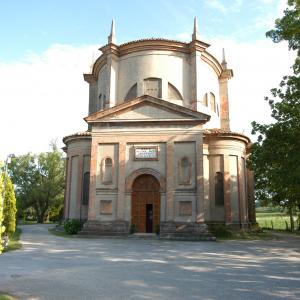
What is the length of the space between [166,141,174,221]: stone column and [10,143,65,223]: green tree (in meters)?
31.3

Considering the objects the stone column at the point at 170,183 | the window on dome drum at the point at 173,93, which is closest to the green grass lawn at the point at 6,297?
the stone column at the point at 170,183

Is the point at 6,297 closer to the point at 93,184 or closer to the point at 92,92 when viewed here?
the point at 93,184

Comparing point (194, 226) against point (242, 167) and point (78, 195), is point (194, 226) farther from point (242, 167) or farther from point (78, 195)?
point (78, 195)

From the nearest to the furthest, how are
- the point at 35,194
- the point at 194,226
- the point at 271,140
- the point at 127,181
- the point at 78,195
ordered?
the point at 271,140 < the point at 194,226 < the point at 127,181 < the point at 78,195 < the point at 35,194

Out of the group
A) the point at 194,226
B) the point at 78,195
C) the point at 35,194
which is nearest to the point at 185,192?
the point at 194,226

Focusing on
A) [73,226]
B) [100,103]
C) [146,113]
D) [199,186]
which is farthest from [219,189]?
[100,103]

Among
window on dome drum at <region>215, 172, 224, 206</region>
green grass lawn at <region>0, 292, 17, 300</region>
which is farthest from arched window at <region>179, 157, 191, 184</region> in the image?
green grass lawn at <region>0, 292, 17, 300</region>

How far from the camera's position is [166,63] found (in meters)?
28.1

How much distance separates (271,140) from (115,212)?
11241mm

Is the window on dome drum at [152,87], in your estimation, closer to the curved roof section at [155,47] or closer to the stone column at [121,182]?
the curved roof section at [155,47]

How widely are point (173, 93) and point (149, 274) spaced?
19.8m

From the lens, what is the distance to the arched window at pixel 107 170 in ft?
77.4

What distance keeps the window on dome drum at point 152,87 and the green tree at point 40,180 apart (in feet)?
91.1

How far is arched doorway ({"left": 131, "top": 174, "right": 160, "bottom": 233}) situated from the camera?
23156 mm
